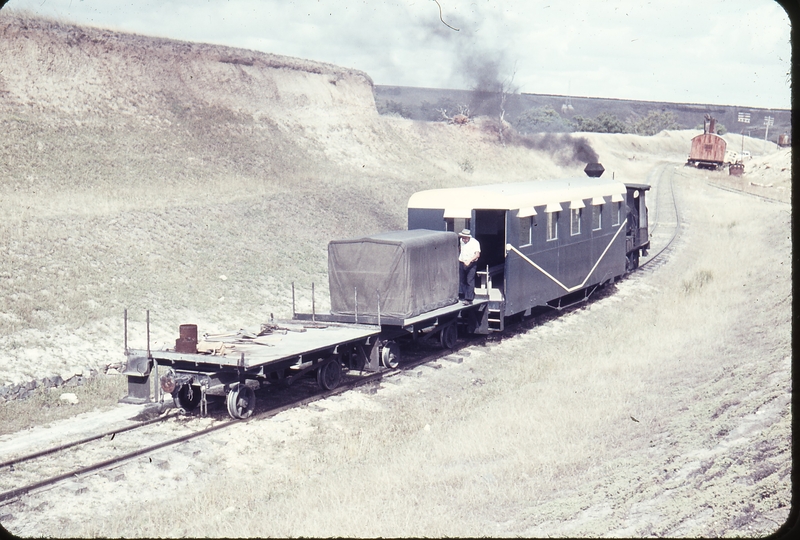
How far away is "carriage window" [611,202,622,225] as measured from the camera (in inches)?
878

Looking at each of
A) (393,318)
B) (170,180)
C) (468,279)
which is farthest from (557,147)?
(393,318)

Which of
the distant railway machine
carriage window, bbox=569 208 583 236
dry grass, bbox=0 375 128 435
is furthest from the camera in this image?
the distant railway machine

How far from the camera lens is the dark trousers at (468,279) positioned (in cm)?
1628

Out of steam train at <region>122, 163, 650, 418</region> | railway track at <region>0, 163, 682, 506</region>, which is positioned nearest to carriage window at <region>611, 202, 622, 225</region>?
steam train at <region>122, 163, 650, 418</region>

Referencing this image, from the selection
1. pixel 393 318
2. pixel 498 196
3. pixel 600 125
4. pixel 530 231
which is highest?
pixel 600 125

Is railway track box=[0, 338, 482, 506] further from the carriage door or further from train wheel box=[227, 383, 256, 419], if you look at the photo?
the carriage door

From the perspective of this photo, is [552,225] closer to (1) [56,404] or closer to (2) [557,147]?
(1) [56,404]

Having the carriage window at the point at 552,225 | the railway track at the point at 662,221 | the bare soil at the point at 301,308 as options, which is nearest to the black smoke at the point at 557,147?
the railway track at the point at 662,221

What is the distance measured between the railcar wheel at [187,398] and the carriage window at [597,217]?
40.6ft

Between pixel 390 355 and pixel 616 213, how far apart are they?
35.2ft

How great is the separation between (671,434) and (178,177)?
2755 cm

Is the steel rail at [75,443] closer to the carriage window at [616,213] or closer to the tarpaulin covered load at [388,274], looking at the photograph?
the tarpaulin covered load at [388,274]

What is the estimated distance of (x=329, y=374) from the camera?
13.4m

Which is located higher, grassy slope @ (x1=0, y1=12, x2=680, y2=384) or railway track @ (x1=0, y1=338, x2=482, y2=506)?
grassy slope @ (x1=0, y1=12, x2=680, y2=384)
